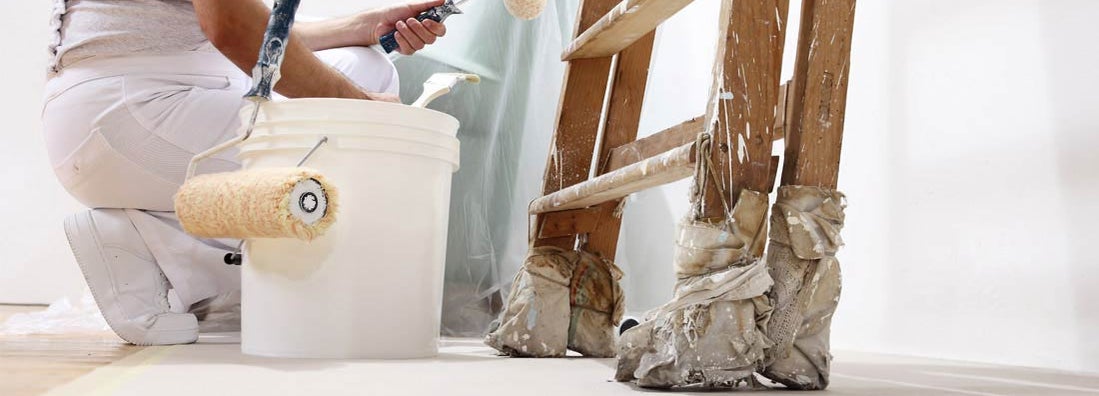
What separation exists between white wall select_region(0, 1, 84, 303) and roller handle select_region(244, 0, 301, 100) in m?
2.38

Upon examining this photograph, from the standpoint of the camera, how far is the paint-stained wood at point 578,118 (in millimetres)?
1237

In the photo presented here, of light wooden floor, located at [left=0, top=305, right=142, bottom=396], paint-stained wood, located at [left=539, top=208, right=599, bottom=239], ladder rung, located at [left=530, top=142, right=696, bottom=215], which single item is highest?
ladder rung, located at [left=530, top=142, right=696, bottom=215]

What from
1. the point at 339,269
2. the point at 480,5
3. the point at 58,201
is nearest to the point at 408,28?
the point at 480,5

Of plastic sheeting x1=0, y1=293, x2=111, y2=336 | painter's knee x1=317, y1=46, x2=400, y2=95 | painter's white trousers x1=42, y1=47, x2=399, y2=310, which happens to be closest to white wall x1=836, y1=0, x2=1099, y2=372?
painter's knee x1=317, y1=46, x2=400, y2=95

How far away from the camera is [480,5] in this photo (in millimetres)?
1730

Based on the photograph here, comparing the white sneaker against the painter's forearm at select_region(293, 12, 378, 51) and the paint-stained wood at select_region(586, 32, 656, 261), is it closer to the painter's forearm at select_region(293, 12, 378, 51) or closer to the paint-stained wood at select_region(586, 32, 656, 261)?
the painter's forearm at select_region(293, 12, 378, 51)

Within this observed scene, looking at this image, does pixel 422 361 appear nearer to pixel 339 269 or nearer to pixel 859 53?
pixel 339 269

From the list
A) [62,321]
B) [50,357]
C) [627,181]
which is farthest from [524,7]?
[62,321]

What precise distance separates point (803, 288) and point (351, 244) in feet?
1.72

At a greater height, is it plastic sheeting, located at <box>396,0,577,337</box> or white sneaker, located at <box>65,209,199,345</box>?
plastic sheeting, located at <box>396,0,577,337</box>

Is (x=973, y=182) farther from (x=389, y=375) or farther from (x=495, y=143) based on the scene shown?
(x=495, y=143)

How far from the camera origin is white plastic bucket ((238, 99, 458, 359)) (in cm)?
104

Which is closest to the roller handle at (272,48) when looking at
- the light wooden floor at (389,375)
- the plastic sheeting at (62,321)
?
the light wooden floor at (389,375)

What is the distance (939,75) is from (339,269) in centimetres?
82
